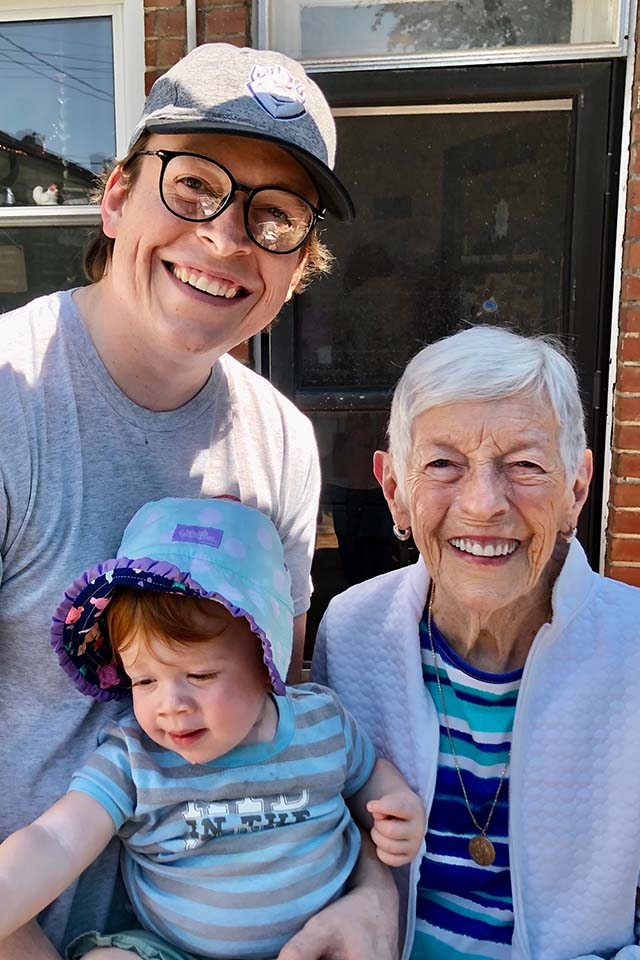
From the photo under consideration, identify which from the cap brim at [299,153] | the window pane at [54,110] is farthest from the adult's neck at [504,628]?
the window pane at [54,110]

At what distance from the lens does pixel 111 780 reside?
1.42 m

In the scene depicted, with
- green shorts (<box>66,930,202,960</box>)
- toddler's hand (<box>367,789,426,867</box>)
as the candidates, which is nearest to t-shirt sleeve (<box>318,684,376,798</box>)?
toddler's hand (<box>367,789,426,867</box>)

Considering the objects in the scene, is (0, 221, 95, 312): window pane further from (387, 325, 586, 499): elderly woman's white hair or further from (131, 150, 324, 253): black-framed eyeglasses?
(387, 325, 586, 499): elderly woman's white hair

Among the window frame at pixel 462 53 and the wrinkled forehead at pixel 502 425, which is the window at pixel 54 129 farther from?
the wrinkled forehead at pixel 502 425

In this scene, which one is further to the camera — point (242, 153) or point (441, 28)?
point (441, 28)

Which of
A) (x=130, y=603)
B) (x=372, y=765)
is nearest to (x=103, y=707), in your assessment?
(x=130, y=603)

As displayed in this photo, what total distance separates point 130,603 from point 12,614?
0.20m

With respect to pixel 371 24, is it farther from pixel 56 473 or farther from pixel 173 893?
pixel 173 893

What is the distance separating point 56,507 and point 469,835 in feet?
3.34

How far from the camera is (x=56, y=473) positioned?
55.8 inches

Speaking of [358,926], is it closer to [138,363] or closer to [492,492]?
[492,492]

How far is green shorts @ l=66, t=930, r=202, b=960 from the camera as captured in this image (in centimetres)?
141

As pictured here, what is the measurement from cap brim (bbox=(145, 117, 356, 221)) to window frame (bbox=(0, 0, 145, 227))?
2.13 meters

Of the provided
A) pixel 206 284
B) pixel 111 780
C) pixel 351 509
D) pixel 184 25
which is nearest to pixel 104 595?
pixel 111 780
